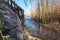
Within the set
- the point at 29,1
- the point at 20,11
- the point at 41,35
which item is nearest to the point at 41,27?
the point at 41,35

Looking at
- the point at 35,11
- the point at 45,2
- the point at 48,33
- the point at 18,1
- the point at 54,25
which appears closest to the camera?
the point at 45,2

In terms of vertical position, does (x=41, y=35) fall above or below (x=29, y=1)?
below

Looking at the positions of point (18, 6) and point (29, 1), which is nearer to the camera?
point (29, 1)

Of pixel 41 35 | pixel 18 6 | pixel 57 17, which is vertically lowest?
pixel 41 35

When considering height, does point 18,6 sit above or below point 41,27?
above

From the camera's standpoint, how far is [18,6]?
5.80 metres

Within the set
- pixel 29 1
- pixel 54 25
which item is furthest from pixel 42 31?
pixel 29 1

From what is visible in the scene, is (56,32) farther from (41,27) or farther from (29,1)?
(29,1)

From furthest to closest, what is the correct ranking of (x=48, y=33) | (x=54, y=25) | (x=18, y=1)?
(x=54, y=25) < (x=48, y=33) < (x=18, y=1)

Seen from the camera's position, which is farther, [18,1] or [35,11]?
[18,1]

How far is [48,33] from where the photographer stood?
647 cm

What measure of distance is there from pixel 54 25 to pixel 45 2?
234 cm

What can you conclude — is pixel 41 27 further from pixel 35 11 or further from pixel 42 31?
pixel 35 11

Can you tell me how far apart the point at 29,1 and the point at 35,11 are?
24.4 inches
